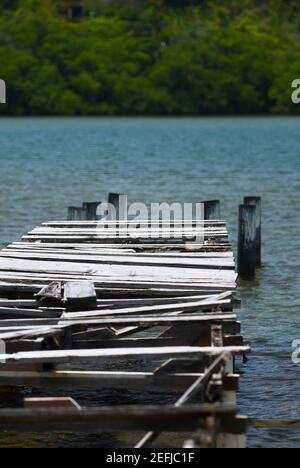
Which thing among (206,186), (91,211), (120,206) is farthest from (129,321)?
(206,186)

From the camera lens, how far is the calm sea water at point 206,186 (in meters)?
11.8

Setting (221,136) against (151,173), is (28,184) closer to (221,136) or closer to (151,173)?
(151,173)

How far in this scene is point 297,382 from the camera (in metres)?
12.0

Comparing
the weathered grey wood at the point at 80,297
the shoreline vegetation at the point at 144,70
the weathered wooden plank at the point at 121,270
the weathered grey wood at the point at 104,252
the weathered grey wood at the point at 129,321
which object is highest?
the shoreline vegetation at the point at 144,70

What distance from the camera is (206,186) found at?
40094mm

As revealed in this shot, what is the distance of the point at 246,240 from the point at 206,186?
22205 mm

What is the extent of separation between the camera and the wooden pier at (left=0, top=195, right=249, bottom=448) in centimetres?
759

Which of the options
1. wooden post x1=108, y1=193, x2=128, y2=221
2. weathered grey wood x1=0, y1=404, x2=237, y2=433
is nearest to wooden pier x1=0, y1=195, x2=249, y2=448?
weathered grey wood x1=0, y1=404, x2=237, y2=433

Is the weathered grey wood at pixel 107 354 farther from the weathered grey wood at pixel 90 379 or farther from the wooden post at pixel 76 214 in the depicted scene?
the wooden post at pixel 76 214

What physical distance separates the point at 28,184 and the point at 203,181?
6026 mm

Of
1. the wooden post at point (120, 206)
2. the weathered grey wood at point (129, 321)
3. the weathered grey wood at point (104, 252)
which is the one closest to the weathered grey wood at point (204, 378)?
the weathered grey wood at point (129, 321)

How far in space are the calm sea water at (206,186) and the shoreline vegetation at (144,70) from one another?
2006 cm

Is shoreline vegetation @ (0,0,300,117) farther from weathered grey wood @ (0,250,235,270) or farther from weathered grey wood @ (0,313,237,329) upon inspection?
weathered grey wood @ (0,313,237,329)
